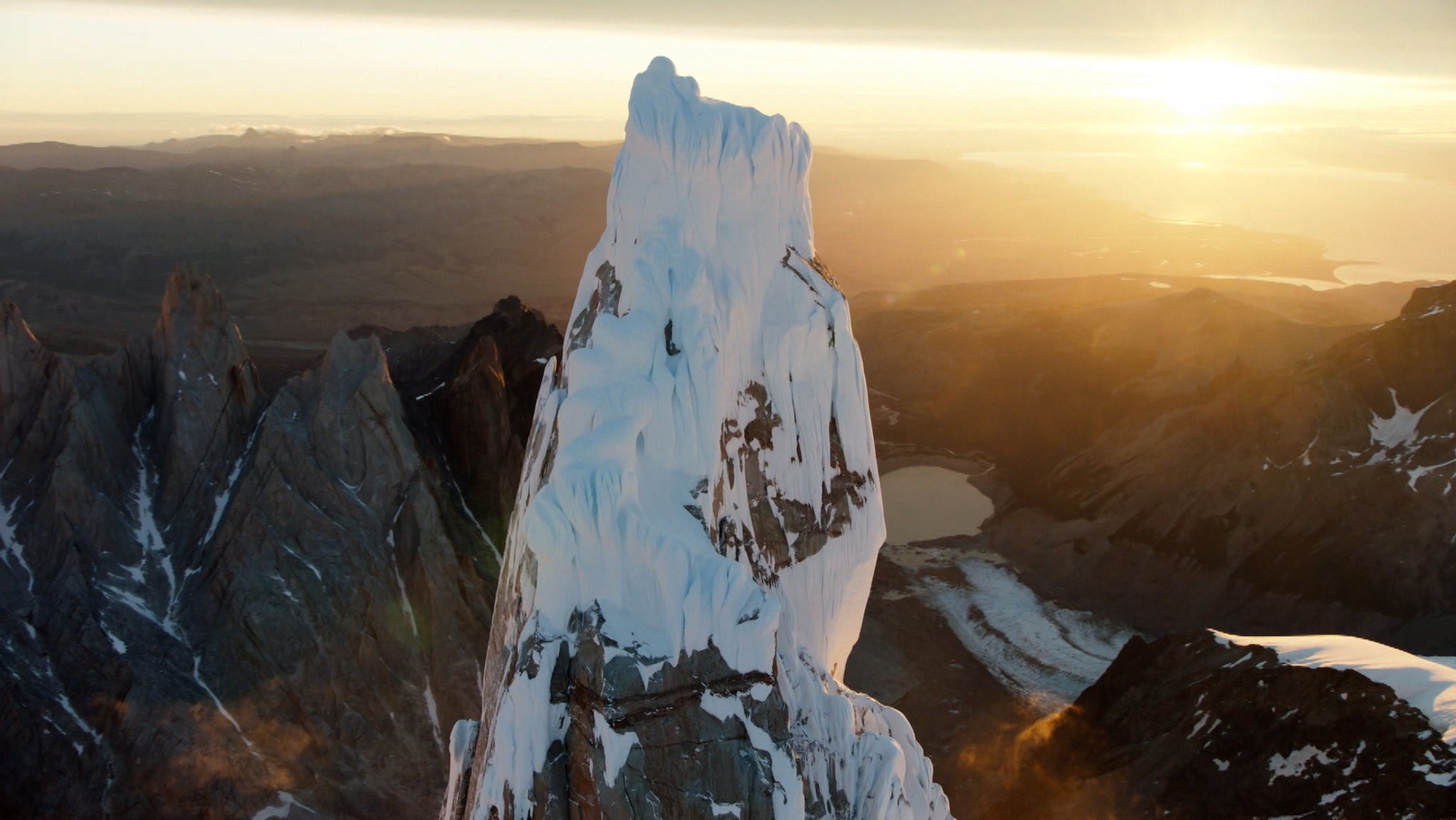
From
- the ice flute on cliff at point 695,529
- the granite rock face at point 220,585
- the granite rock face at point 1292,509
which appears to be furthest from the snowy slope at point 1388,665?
the granite rock face at point 220,585

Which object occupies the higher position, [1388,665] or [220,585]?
[1388,665]

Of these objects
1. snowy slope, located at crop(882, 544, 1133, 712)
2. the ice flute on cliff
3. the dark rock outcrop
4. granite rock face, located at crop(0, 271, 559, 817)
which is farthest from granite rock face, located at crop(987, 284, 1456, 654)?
the ice flute on cliff

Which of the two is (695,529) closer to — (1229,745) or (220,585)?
(220,585)

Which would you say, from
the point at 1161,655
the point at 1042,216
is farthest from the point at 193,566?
the point at 1042,216

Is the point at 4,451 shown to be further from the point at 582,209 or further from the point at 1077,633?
the point at 582,209

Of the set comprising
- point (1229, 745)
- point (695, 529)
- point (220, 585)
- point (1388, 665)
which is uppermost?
point (695, 529)

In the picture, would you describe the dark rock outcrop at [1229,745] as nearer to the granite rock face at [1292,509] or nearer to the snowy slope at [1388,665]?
the snowy slope at [1388,665]

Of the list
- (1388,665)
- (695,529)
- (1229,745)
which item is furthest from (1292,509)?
(695,529)
